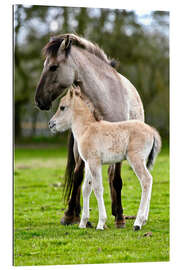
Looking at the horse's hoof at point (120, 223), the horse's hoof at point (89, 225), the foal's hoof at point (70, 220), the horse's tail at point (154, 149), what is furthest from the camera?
the foal's hoof at point (70, 220)

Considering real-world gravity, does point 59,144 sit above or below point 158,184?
above

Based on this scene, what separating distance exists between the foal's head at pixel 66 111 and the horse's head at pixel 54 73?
105mm

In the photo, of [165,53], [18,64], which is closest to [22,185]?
[18,64]

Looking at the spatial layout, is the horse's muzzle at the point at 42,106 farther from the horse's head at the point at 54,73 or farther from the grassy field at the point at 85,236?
the grassy field at the point at 85,236

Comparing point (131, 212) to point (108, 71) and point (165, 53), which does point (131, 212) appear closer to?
point (108, 71)

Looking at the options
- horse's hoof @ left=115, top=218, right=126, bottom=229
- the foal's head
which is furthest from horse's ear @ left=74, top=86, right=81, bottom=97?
horse's hoof @ left=115, top=218, right=126, bottom=229

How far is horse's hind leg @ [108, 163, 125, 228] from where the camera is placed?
17.2 ft

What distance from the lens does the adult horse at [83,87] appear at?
191 inches

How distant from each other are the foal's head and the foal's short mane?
44cm

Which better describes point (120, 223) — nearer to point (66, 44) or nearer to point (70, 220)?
point (70, 220)

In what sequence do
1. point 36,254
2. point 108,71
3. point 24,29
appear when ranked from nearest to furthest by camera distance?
point 36,254, point 108,71, point 24,29

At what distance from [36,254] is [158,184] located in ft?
10.7

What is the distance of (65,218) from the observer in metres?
5.47

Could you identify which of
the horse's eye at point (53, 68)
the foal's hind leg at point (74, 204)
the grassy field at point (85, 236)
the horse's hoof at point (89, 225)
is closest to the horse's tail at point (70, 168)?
the foal's hind leg at point (74, 204)
